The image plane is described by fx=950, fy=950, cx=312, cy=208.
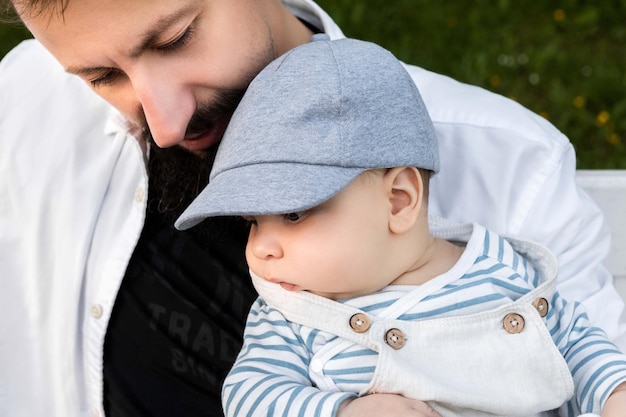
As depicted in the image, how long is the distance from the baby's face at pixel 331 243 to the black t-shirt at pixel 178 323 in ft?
1.62

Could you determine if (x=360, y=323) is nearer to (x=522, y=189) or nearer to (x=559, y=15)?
(x=522, y=189)

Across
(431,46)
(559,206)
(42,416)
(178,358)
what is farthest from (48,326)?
(431,46)

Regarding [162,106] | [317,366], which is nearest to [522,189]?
[317,366]

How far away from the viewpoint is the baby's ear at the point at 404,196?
6.50 feet

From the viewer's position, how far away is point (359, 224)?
1926 millimetres

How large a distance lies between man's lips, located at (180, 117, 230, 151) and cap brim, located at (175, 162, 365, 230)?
18.0 inches

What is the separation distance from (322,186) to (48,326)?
1202 mm

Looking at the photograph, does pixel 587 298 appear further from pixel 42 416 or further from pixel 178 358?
pixel 42 416

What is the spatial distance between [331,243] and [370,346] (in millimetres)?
225

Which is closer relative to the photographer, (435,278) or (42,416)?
(435,278)

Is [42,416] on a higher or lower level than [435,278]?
lower

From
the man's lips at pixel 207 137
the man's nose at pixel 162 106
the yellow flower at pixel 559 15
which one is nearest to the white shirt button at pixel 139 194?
the man's lips at pixel 207 137

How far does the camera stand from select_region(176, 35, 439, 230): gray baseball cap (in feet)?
Result: 6.05

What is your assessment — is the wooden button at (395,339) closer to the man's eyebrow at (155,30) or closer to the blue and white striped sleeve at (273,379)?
the blue and white striped sleeve at (273,379)
